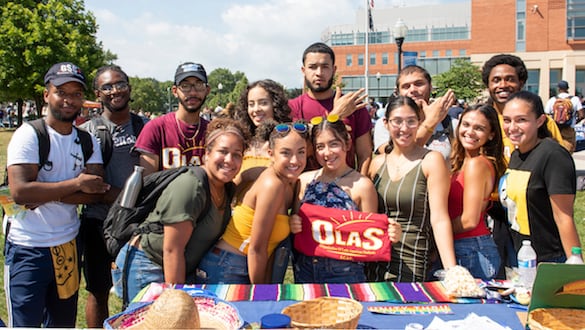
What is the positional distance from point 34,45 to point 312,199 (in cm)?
3747

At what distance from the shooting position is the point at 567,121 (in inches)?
277

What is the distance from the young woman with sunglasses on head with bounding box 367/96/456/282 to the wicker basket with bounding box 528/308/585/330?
0.80m

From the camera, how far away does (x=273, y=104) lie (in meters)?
4.05

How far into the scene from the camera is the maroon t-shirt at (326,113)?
14.2ft

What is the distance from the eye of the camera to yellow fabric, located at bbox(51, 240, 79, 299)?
335 cm

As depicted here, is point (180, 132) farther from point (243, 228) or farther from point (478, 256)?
point (478, 256)

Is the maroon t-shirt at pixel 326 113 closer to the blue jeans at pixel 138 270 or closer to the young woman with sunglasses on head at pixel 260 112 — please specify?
the young woman with sunglasses on head at pixel 260 112

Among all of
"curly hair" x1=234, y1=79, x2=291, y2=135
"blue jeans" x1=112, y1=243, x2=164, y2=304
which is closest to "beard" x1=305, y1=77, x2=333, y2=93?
"curly hair" x1=234, y1=79, x2=291, y2=135

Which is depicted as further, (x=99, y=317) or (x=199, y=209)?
(x=99, y=317)

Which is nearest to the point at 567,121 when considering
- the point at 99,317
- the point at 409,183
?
the point at 409,183

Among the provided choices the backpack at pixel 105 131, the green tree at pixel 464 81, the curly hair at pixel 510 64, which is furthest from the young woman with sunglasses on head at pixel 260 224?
the green tree at pixel 464 81

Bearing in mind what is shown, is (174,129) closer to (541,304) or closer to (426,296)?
(426,296)

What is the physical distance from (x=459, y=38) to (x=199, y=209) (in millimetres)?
78521

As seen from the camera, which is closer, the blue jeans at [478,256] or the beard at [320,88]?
the blue jeans at [478,256]
